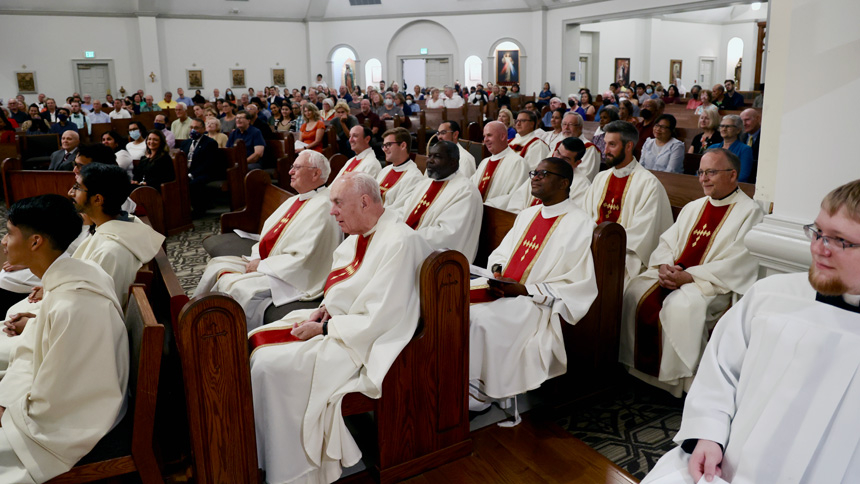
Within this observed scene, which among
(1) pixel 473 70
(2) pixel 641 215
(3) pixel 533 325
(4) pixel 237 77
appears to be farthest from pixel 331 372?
(4) pixel 237 77

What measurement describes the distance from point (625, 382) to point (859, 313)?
2244mm

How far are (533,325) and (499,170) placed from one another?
3019 mm

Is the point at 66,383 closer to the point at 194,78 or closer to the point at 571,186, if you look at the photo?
the point at 571,186

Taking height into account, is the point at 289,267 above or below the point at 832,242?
below

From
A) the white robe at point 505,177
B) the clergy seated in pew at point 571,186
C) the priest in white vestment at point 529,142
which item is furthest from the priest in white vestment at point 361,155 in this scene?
the priest in white vestment at point 529,142

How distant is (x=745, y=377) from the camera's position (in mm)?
1863

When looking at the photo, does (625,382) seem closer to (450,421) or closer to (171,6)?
(450,421)

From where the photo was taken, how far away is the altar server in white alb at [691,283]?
3479 millimetres

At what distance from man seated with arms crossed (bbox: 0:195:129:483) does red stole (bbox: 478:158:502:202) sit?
420 cm

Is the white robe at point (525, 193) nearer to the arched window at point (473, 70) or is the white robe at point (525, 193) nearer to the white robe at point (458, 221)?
the white robe at point (458, 221)

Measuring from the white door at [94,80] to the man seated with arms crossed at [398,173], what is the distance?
18.8 meters

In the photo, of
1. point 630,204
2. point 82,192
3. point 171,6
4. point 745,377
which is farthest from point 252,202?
point 171,6

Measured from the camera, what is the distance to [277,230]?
4.36m

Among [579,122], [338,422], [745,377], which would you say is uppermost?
[579,122]
